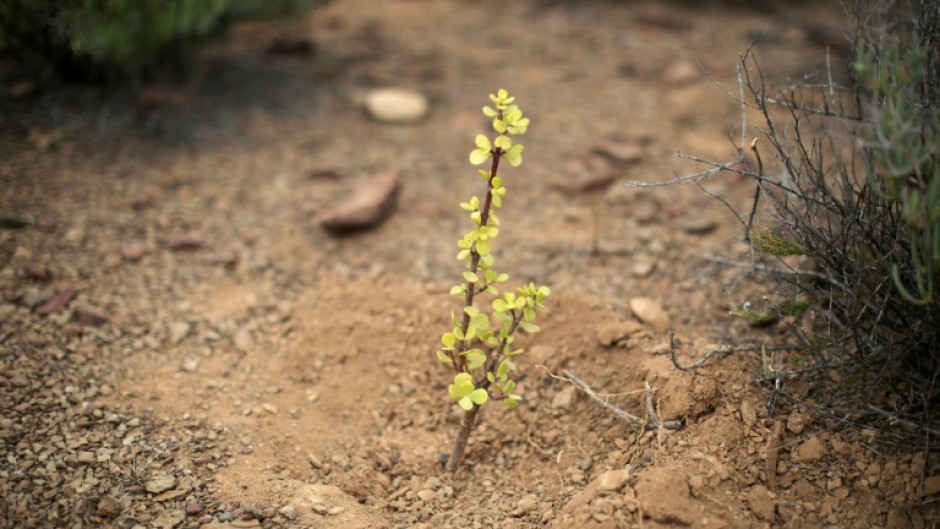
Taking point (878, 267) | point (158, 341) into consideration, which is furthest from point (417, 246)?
point (878, 267)

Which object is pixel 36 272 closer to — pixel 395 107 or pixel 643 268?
pixel 395 107

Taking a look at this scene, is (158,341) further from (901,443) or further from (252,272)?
(901,443)

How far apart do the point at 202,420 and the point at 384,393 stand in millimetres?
631

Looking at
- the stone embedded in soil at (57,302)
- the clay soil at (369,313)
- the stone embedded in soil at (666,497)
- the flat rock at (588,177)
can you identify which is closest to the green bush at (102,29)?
the clay soil at (369,313)

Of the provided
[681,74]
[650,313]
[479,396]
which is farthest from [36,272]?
[681,74]

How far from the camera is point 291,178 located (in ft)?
13.0

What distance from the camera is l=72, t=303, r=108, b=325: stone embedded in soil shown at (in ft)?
9.55

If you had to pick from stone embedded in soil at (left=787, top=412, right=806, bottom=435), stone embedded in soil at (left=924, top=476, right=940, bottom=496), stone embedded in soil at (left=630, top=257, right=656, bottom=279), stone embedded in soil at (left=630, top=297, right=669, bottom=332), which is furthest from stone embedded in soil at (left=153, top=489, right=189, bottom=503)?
stone embedded in soil at (left=924, top=476, right=940, bottom=496)

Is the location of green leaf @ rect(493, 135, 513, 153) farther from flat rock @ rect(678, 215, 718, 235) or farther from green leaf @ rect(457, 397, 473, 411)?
flat rock @ rect(678, 215, 718, 235)

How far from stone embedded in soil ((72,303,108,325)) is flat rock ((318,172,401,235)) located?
1.05 metres

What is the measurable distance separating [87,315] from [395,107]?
2202 millimetres

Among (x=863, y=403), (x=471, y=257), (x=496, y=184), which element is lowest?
(x=863, y=403)

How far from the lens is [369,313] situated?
3.09m

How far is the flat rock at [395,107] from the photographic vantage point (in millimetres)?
4480
